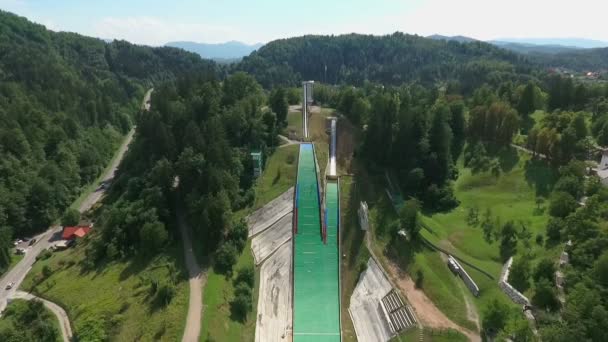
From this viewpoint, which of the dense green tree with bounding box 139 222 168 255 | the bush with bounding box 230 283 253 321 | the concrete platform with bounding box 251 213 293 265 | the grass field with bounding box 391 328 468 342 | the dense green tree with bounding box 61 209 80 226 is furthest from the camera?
the dense green tree with bounding box 61 209 80 226

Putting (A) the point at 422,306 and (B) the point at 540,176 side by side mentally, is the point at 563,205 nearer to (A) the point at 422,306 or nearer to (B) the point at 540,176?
(B) the point at 540,176

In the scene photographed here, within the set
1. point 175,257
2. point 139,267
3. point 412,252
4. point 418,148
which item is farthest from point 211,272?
point 418,148

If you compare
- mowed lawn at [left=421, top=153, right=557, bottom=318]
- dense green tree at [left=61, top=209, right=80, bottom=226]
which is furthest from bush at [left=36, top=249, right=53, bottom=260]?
Answer: mowed lawn at [left=421, top=153, right=557, bottom=318]

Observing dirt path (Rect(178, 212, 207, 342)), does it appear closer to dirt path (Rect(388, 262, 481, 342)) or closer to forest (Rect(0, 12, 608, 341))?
forest (Rect(0, 12, 608, 341))

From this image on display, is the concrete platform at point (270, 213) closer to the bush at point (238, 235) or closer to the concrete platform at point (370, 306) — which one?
the bush at point (238, 235)

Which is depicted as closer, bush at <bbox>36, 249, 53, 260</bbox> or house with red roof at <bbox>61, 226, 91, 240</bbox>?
bush at <bbox>36, 249, 53, 260</bbox>

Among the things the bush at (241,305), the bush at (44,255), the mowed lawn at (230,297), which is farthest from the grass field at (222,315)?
the bush at (44,255)

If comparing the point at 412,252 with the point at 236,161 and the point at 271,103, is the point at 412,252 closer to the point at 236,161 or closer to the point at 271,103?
Result: the point at 236,161
